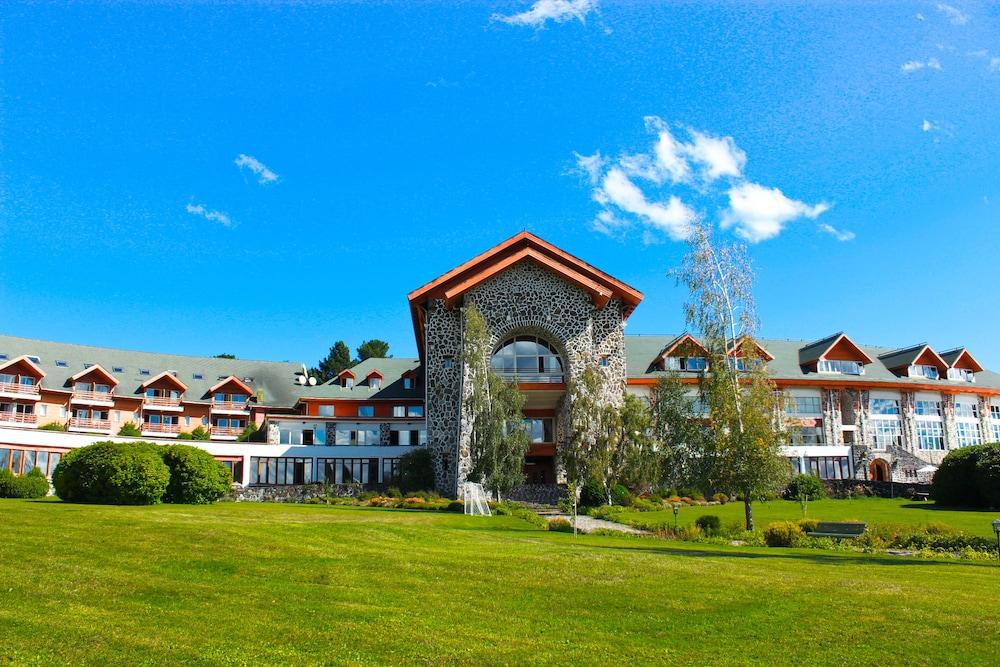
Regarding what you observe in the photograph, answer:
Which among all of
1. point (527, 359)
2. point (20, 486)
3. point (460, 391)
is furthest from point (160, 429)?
point (527, 359)

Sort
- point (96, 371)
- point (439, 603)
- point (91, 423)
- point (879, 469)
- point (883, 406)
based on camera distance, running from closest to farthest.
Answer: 1. point (439, 603)
2. point (879, 469)
3. point (91, 423)
4. point (883, 406)
5. point (96, 371)

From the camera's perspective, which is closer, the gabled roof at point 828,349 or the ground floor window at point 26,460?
the ground floor window at point 26,460

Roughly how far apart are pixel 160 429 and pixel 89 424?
459cm

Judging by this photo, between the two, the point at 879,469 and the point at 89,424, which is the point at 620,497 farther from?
the point at 89,424

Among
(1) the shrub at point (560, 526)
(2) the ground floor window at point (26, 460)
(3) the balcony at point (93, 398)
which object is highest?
(3) the balcony at point (93, 398)

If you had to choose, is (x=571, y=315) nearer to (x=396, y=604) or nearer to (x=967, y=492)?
(x=967, y=492)

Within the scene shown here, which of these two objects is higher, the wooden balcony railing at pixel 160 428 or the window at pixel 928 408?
the window at pixel 928 408

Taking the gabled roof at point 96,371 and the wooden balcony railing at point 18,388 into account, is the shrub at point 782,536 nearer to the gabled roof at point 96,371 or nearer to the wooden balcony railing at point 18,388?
the gabled roof at point 96,371

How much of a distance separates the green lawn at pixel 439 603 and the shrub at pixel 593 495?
61.9 ft

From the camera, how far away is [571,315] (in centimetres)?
4181

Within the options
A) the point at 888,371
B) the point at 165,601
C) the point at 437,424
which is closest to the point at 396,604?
the point at 165,601

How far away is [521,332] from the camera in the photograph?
42.4m

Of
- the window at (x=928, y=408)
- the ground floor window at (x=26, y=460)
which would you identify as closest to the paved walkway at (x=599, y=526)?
the ground floor window at (x=26, y=460)

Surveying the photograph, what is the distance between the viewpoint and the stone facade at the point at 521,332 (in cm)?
4103
